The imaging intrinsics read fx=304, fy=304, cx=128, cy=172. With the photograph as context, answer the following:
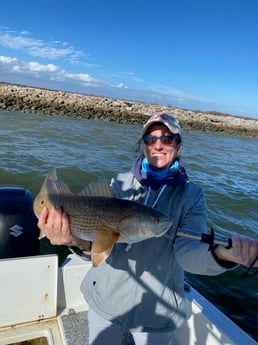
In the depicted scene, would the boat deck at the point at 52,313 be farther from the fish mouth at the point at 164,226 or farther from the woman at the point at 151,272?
the fish mouth at the point at 164,226

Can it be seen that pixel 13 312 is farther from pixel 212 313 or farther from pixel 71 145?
pixel 71 145

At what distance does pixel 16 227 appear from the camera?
371cm

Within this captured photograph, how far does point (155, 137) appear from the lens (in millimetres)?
2762

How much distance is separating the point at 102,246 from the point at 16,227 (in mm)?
1880

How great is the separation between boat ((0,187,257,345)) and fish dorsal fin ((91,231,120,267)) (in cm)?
142

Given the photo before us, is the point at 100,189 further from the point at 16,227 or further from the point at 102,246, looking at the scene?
the point at 16,227

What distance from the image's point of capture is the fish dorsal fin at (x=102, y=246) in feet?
7.34

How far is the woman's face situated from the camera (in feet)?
8.93

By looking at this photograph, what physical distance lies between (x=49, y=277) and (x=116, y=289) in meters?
1.28

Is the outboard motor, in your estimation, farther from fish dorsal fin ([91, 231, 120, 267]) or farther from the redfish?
fish dorsal fin ([91, 231, 120, 267])

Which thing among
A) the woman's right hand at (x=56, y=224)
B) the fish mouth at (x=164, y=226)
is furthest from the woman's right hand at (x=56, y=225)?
the fish mouth at (x=164, y=226)

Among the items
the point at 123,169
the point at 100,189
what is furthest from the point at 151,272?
the point at 123,169

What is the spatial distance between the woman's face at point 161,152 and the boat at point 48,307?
1708 mm

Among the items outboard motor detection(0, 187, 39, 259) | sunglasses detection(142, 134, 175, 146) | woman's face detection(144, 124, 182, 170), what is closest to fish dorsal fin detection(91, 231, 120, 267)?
woman's face detection(144, 124, 182, 170)
